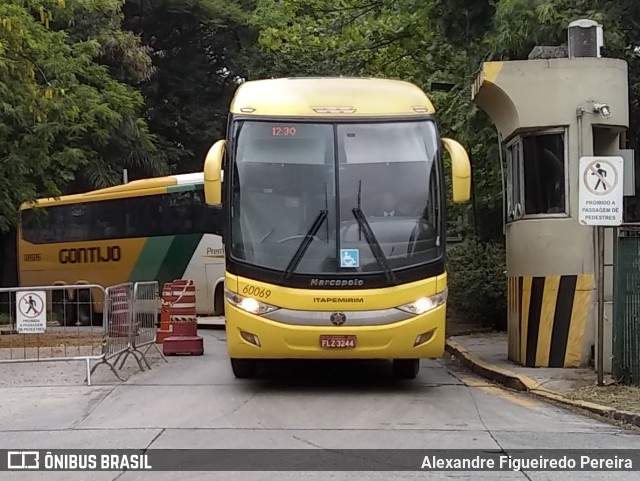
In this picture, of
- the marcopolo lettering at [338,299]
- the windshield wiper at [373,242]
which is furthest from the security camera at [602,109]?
the marcopolo lettering at [338,299]

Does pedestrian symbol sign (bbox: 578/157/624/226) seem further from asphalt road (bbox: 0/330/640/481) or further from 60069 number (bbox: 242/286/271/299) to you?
60069 number (bbox: 242/286/271/299)

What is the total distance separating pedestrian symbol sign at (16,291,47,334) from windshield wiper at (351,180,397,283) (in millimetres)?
4804

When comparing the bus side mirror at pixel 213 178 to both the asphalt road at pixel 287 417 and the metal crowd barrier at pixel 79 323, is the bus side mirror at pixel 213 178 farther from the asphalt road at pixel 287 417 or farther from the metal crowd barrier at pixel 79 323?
the asphalt road at pixel 287 417

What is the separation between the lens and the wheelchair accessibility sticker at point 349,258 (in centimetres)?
1052

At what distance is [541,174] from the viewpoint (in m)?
12.5

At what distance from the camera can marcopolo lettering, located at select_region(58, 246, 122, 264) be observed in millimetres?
23766

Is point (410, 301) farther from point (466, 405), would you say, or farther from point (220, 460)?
point (220, 460)

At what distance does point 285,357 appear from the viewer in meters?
10.6

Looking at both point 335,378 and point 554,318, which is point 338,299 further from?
point 554,318

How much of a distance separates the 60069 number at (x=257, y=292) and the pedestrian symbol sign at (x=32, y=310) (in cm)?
366

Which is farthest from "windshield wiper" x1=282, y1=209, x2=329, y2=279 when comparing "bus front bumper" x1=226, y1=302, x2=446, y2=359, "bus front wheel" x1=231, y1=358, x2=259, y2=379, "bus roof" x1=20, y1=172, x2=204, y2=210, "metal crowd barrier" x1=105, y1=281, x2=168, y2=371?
"bus roof" x1=20, y1=172, x2=204, y2=210

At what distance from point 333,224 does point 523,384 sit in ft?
10.3

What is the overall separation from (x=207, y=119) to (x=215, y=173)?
2430 centimetres

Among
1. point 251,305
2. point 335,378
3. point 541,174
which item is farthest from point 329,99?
point 335,378
